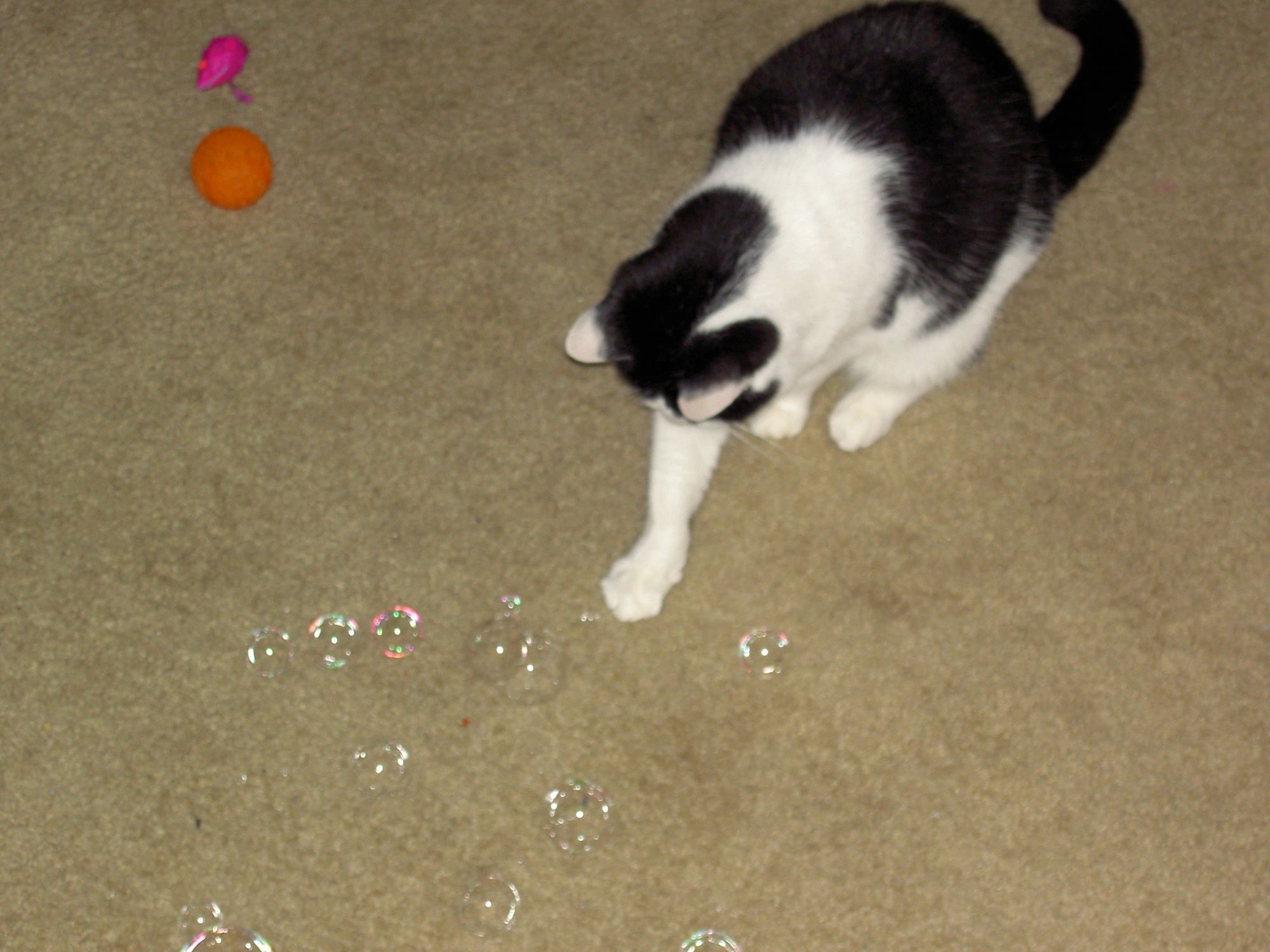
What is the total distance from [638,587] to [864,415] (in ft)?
1.43

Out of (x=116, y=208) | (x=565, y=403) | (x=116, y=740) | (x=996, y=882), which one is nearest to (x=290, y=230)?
(x=116, y=208)

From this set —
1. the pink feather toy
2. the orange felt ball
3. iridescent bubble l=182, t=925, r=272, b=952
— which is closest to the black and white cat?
iridescent bubble l=182, t=925, r=272, b=952

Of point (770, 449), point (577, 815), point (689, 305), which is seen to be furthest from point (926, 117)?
point (577, 815)

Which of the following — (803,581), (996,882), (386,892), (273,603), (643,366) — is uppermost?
(643,366)

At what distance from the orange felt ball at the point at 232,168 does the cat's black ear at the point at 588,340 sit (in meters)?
0.83

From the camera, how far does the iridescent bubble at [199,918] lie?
149 centimetres

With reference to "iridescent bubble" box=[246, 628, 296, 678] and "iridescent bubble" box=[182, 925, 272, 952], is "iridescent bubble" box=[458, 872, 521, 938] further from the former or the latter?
"iridescent bubble" box=[246, 628, 296, 678]

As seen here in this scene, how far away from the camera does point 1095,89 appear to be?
5.26 ft

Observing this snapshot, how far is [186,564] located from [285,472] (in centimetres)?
19

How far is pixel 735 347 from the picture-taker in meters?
1.23

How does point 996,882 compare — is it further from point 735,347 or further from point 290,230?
point 290,230

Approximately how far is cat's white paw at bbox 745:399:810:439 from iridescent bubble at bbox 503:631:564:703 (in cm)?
45

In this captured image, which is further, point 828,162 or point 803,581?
point 803,581

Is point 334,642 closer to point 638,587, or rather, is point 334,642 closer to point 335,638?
point 335,638
